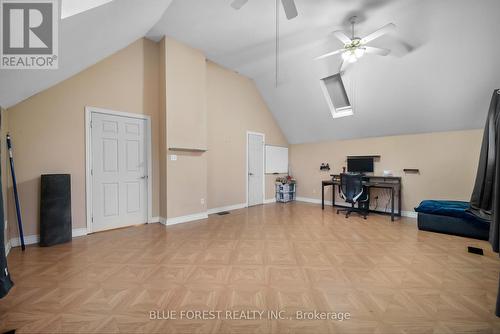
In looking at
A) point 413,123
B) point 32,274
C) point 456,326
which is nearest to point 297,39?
point 413,123

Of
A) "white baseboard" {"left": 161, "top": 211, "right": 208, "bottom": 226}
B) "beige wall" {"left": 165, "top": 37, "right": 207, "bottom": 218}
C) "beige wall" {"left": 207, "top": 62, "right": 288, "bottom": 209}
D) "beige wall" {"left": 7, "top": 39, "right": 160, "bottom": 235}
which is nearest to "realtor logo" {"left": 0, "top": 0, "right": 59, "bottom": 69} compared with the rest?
"beige wall" {"left": 7, "top": 39, "right": 160, "bottom": 235}

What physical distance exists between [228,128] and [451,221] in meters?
4.83

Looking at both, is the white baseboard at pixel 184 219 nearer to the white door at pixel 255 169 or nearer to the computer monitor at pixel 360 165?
the white door at pixel 255 169

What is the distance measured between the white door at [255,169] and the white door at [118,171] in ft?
9.19

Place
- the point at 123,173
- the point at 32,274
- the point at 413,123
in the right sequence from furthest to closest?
the point at 413,123 → the point at 123,173 → the point at 32,274

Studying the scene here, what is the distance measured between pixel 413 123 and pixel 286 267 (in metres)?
4.46

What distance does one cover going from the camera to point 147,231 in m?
3.69

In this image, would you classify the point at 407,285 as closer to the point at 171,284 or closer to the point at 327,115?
the point at 171,284

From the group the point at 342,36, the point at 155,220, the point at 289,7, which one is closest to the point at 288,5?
the point at 289,7

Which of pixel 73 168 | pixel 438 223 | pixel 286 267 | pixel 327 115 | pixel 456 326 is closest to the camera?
pixel 456 326

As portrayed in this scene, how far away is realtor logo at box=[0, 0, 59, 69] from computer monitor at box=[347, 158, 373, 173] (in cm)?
593

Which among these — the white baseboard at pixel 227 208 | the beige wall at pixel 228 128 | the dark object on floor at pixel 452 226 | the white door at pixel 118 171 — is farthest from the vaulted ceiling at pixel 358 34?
the white baseboard at pixel 227 208

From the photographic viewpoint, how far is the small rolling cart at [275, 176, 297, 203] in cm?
666

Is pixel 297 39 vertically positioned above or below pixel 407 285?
above
